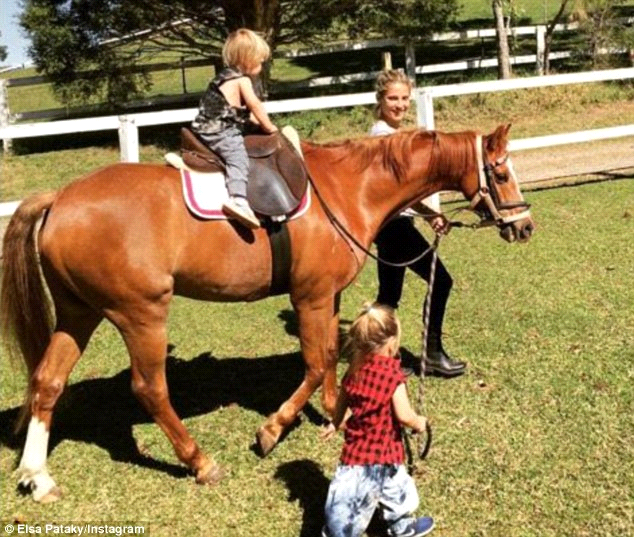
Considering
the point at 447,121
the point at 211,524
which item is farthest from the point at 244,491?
the point at 447,121

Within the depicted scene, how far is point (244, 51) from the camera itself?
13.1 ft

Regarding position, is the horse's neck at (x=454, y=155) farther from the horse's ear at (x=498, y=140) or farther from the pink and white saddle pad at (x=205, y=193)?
the pink and white saddle pad at (x=205, y=193)

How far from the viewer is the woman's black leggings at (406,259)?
5.06 m

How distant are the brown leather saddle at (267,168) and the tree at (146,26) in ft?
38.7

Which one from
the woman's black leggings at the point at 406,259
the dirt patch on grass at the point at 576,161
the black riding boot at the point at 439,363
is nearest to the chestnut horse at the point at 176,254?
the woman's black leggings at the point at 406,259

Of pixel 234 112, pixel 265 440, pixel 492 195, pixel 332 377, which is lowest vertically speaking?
pixel 265 440

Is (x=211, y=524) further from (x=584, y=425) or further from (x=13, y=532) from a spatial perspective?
(x=584, y=425)

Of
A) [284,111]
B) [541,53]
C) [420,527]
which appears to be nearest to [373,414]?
[420,527]

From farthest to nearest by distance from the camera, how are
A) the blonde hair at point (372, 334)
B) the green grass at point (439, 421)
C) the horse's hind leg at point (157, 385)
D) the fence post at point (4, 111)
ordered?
the fence post at point (4, 111) < the horse's hind leg at point (157, 385) < the green grass at point (439, 421) < the blonde hair at point (372, 334)

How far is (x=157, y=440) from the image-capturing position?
15.0ft

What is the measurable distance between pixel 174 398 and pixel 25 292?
146cm

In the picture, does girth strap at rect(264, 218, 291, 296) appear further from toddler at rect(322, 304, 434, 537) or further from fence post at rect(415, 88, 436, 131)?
fence post at rect(415, 88, 436, 131)

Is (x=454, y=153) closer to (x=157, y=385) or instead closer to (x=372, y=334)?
(x=372, y=334)

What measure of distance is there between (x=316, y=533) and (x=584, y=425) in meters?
1.78
